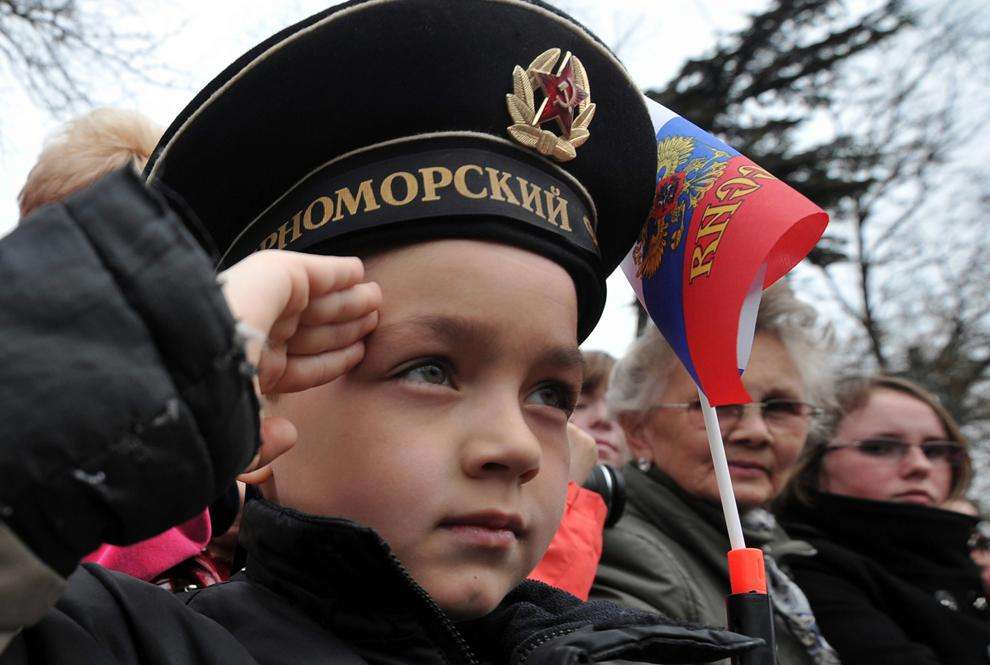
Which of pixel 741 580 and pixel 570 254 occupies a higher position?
pixel 570 254

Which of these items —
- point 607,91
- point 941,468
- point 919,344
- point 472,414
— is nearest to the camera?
point 472,414

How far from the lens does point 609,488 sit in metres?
2.95

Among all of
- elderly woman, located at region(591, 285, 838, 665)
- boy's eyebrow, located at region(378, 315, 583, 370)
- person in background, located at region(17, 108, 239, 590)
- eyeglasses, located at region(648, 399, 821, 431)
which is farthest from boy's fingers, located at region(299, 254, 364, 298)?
eyeglasses, located at region(648, 399, 821, 431)

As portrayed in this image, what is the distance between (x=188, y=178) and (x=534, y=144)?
1.73 feet

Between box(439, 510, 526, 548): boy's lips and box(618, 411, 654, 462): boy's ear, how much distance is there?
6.53ft

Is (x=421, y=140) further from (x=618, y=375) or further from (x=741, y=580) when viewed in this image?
(x=618, y=375)

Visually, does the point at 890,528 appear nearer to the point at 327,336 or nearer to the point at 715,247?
the point at 715,247

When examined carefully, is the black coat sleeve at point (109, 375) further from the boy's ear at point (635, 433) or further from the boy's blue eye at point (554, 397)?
the boy's ear at point (635, 433)

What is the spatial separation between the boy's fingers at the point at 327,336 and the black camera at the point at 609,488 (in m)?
1.57

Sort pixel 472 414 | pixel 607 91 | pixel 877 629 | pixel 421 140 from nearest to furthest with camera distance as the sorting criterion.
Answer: pixel 472 414, pixel 421 140, pixel 607 91, pixel 877 629

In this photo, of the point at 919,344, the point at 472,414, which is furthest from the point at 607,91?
the point at 919,344

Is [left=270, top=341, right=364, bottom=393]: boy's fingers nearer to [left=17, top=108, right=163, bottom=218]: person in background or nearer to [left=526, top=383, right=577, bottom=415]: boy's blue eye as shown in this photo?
[left=526, top=383, right=577, bottom=415]: boy's blue eye

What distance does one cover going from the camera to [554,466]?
1.62 meters

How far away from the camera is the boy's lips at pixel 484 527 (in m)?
1.44
